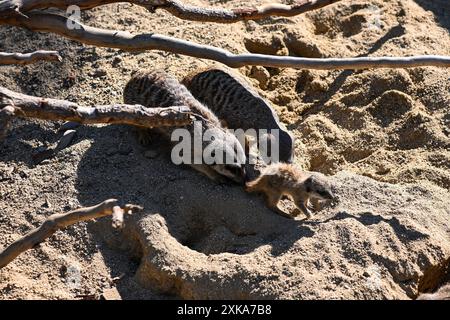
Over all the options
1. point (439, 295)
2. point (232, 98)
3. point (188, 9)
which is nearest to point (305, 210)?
point (439, 295)

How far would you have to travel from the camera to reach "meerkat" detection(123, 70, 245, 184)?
4.54m

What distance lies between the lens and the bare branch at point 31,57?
390cm

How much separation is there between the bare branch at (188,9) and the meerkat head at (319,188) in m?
1.04

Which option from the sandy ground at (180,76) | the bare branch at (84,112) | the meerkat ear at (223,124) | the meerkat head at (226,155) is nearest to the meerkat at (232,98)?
the meerkat ear at (223,124)

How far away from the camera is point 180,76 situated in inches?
211

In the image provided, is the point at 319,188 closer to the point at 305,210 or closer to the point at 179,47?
the point at 305,210

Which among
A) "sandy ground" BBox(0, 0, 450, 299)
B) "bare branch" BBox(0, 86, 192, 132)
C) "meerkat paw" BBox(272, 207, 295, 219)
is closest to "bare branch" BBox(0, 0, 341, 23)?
"bare branch" BBox(0, 86, 192, 132)

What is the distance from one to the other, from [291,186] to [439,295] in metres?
1.00

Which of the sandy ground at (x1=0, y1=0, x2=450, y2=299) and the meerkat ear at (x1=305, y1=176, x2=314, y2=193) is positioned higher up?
the meerkat ear at (x1=305, y1=176, x2=314, y2=193)

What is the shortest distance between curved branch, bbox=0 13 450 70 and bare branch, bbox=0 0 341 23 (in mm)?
122

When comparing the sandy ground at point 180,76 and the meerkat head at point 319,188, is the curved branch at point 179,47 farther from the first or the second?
the meerkat head at point 319,188

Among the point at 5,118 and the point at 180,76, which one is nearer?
the point at 5,118

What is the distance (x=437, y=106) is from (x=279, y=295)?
7.29 feet

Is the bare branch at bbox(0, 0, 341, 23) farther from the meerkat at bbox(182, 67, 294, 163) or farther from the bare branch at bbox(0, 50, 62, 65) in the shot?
the meerkat at bbox(182, 67, 294, 163)
